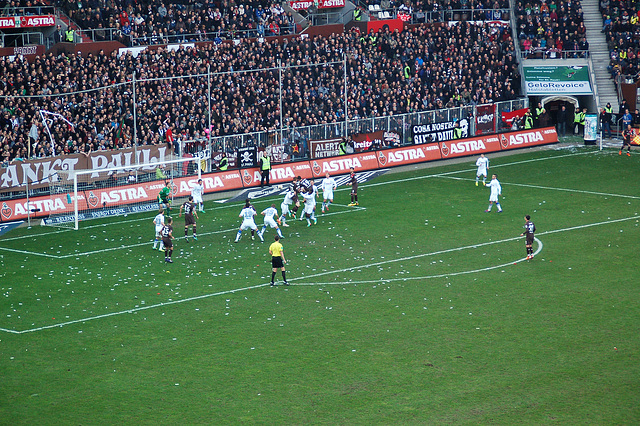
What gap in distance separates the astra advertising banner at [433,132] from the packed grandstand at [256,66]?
2.59 metres

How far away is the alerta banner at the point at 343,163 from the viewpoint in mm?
46656

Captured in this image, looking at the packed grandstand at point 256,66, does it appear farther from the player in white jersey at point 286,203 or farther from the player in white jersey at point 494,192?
the player in white jersey at point 494,192

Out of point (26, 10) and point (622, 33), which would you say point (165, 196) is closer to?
point (26, 10)

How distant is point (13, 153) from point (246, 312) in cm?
2061

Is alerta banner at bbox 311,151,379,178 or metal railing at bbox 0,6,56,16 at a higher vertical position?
metal railing at bbox 0,6,56,16

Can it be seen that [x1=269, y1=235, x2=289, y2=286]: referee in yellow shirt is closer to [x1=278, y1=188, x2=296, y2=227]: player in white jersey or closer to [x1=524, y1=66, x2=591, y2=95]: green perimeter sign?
[x1=278, y1=188, x2=296, y2=227]: player in white jersey

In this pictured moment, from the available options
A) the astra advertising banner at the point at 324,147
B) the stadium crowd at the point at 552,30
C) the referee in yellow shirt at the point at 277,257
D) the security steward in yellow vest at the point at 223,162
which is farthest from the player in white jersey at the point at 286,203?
the stadium crowd at the point at 552,30

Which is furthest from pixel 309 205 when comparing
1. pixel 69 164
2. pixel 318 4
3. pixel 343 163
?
pixel 318 4

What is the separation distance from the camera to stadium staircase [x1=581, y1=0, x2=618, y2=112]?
201 feet

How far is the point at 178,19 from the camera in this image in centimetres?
5281

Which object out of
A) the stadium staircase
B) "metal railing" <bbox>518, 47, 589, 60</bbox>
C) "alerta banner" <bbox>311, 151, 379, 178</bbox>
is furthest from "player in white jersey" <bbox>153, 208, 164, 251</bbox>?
the stadium staircase

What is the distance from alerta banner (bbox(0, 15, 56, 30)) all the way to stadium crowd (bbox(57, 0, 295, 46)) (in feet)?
8.87

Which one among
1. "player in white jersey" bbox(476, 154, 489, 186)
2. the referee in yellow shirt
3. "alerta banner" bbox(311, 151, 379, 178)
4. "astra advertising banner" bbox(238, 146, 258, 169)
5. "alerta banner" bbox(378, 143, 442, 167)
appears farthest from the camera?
"alerta banner" bbox(378, 143, 442, 167)

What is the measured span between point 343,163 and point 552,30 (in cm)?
2460
